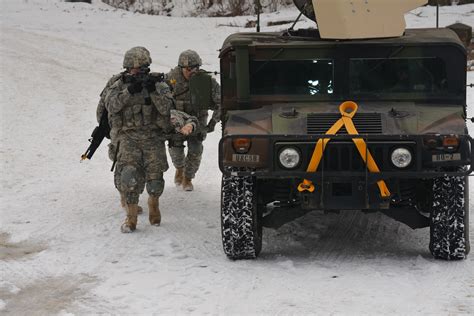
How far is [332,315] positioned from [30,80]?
1378 centimetres

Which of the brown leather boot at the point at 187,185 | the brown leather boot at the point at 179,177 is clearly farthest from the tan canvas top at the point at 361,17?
the brown leather boot at the point at 179,177

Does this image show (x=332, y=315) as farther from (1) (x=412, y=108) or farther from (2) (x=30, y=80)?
(2) (x=30, y=80)

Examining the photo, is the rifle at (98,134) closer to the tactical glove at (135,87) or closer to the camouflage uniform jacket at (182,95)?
the tactical glove at (135,87)

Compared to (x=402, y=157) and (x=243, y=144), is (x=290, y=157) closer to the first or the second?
(x=243, y=144)

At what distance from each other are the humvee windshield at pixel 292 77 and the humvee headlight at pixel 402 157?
1.31 metres

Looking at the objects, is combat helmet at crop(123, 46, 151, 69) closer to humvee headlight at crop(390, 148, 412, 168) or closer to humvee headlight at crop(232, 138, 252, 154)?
humvee headlight at crop(232, 138, 252, 154)

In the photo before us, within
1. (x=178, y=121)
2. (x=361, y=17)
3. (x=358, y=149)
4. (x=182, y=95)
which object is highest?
(x=361, y=17)

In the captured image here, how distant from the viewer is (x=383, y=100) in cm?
768

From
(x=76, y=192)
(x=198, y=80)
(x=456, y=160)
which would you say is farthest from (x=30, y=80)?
(x=456, y=160)

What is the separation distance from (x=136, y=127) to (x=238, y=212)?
1.61 meters

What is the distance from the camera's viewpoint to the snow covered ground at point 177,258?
5965 mm

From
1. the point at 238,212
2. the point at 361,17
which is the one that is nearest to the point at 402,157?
the point at 238,212

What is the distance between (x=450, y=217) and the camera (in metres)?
6.80

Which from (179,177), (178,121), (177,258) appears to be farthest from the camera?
(179,177)
